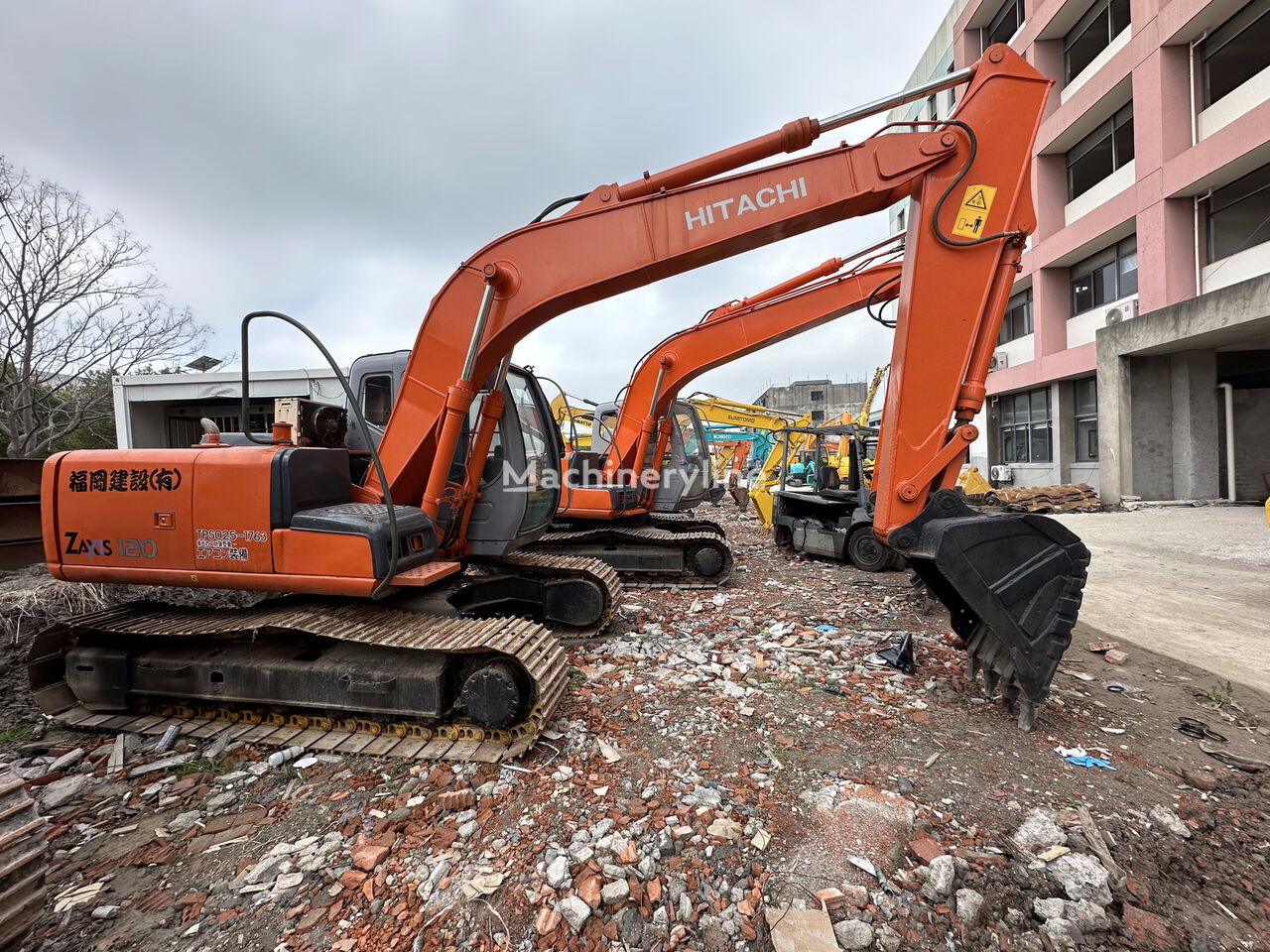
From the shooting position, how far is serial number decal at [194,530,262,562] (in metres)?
3.05

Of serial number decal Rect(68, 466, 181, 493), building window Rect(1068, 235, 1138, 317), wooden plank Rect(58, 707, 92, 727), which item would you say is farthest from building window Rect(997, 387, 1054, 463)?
wooden plank Rect(58, 707, 92, 727)

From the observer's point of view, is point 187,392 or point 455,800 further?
point 187,392

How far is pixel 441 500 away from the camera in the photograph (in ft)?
12.0

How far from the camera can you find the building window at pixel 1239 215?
1136 cm

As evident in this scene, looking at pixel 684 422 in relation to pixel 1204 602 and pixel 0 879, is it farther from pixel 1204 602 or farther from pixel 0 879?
pixel 0 879

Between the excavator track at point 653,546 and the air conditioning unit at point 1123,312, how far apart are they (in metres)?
13.6

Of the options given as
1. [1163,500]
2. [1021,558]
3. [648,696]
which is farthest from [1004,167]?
[1163,500]

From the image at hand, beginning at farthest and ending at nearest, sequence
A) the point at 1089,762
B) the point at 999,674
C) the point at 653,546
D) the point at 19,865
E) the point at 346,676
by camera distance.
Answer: the point at 653,546 → the point at 999,674 → the point at 346,676 → the point at 1089,762 → the point at 19,865

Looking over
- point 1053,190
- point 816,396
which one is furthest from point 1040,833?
point 816,396

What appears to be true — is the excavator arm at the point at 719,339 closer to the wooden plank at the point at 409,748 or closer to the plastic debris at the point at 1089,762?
the wooden plank at the point at 409,748

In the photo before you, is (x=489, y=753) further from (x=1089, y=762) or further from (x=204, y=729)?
(x=1089, y=762)

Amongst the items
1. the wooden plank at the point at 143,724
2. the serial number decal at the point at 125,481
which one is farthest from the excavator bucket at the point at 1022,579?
the wooden plank at the point at 143,724

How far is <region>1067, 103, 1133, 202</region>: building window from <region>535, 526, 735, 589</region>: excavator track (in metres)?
16.7

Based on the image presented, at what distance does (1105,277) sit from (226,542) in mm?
20398
